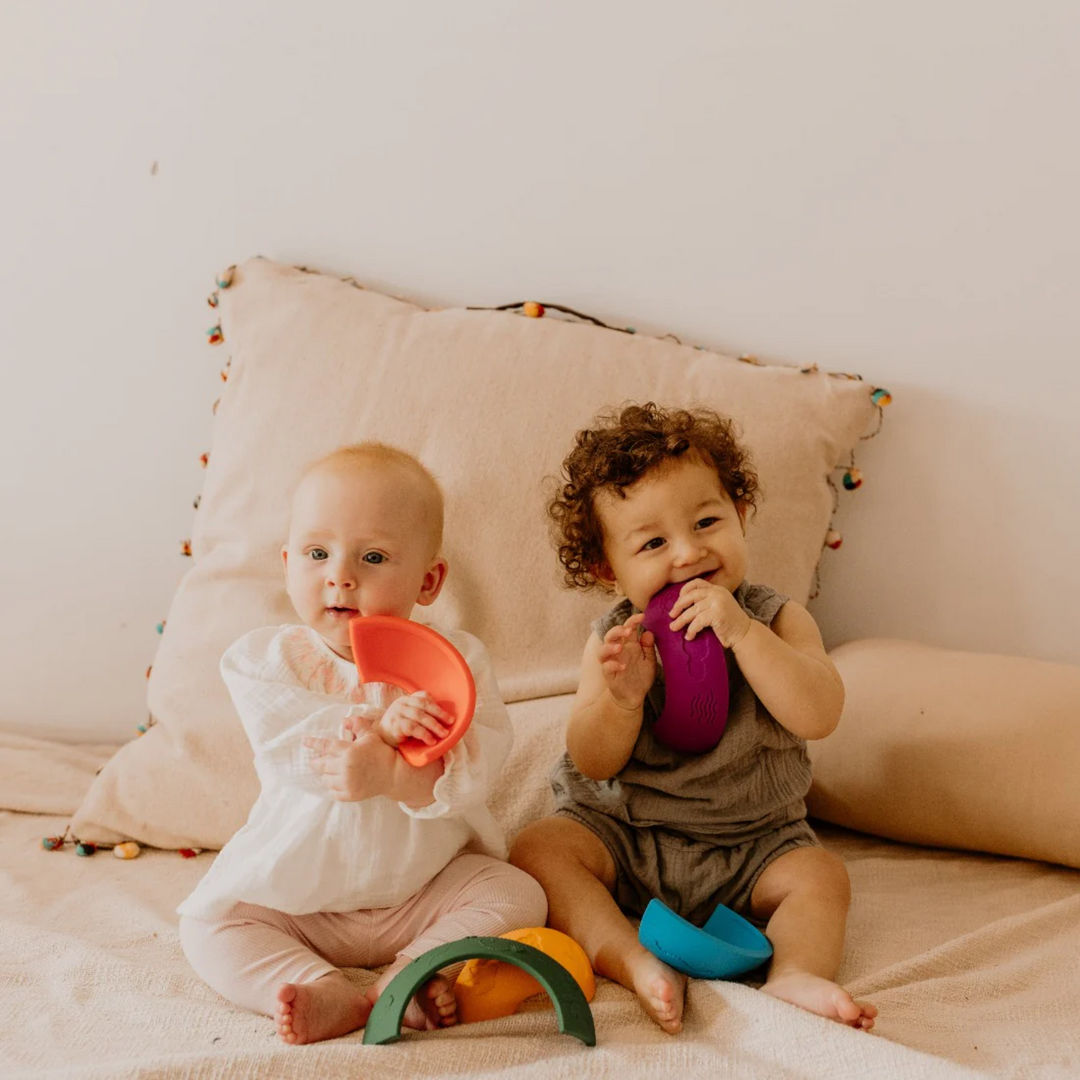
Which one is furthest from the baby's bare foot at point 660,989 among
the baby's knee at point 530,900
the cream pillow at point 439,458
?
the cream pillow at point 439,458

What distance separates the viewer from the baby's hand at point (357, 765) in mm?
978

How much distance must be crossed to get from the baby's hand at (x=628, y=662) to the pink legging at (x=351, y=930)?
191 millimetres

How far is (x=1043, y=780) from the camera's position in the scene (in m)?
1.22

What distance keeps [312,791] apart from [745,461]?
0.62 meters

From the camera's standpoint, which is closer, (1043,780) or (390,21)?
(1043,780)

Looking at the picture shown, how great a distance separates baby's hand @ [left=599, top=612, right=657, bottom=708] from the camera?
1.10 meters

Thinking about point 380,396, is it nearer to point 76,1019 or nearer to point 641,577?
point 641,577

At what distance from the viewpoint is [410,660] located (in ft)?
3.45

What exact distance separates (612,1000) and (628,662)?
30 cm

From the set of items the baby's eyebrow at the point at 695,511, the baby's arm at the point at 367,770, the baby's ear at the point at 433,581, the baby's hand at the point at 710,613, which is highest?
the baby's eyebrow at the point at 695,511

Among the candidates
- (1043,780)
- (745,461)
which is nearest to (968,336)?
(745,461)

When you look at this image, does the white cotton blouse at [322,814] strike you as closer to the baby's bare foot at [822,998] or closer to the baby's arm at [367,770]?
the baby's arm at [367,770]

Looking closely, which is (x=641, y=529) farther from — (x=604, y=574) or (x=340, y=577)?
(x=340, y=577)

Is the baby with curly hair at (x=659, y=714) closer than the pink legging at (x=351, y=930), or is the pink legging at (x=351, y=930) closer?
the pink legging at (x=351, y=930)
